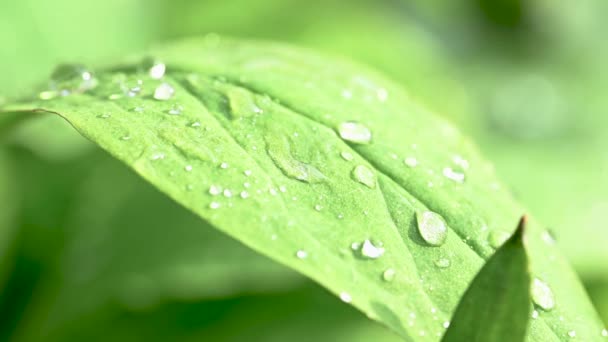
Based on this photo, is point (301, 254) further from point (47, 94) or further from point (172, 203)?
point (172, 203)

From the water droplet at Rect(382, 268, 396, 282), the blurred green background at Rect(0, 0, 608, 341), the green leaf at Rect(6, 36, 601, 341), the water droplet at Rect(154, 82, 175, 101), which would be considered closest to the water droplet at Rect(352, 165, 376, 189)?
the green leaf at Rect(6, 36, 601, 341)

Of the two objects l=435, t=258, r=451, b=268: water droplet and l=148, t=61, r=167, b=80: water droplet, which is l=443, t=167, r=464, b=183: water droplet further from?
l=148, t=61, r=167, b=80: water droplet

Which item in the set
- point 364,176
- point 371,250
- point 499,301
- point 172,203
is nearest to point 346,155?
point 364,176

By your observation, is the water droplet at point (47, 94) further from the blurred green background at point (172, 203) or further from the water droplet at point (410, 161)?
the water droplet at point (410, 161)

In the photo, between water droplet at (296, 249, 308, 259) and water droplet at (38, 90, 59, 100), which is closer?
water droplet at (296, 249, 308, 259)

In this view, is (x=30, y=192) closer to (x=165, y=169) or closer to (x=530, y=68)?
(x=165, y=169)

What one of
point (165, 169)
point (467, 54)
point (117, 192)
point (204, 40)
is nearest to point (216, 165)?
point (165, 169)
